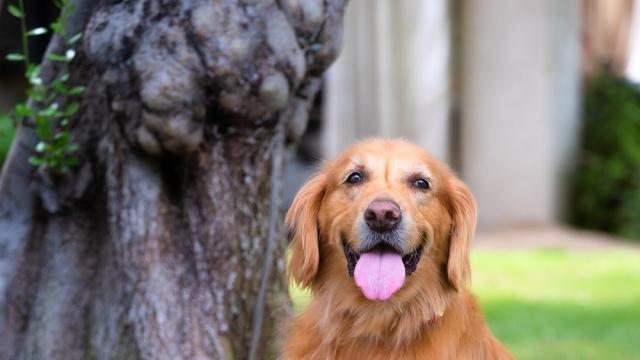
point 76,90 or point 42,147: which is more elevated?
point 76,90

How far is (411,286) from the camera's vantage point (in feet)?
14.6

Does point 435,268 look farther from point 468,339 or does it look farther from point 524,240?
point 524,240

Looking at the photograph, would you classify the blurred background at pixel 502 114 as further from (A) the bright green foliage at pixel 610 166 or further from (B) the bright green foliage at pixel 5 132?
(B) the bright green foliage at pixel 5 132

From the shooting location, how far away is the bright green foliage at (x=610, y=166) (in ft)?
47.0

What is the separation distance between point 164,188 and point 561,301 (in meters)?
5.37

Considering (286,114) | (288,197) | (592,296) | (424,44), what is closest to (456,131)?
(424,44)

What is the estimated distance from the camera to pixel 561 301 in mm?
9453

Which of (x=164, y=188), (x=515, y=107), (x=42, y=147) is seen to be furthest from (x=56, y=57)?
(x=515, y=107)

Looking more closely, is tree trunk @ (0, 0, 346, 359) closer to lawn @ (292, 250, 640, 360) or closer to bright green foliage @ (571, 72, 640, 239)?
lawn @ (292, 250, 640, 360)

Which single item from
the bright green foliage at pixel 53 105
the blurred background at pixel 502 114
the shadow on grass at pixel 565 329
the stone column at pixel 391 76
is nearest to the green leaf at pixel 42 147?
the bright green foliage at pixel 53 105

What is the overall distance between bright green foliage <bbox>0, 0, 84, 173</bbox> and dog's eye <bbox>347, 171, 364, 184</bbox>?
1.26 meters

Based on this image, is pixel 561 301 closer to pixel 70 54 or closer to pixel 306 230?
pixel 306 230

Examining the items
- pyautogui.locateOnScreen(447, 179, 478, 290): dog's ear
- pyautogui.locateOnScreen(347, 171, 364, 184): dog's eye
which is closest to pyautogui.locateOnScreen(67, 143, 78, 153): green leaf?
pyautogui.locateOnScreen(347, 171, 364, 184): dog's eye

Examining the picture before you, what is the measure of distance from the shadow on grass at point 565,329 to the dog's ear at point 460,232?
9.47 ft
